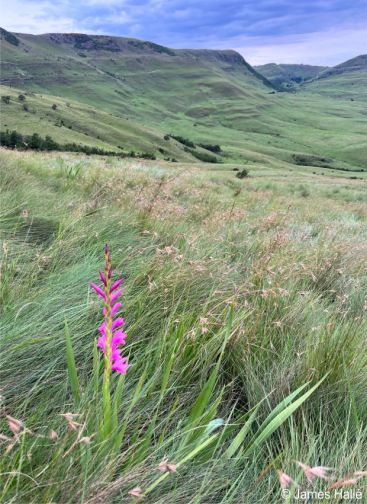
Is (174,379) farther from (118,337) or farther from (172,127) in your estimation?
(172,127)

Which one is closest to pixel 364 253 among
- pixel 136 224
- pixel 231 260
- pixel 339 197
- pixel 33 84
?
pixel 231 260

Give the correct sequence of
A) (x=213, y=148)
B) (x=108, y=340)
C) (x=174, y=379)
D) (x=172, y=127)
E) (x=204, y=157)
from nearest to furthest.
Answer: (x=108, y=340) < (x=174, y=379) < (x=204, y=157) < (x=213, y=148) < (x=172, y=127)

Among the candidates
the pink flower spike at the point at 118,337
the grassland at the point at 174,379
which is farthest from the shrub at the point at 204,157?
the pink flower spike at the point at 118,337

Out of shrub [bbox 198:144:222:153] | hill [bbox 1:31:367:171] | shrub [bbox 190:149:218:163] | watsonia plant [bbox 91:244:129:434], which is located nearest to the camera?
watsonia plant [bbox 91:244:129:434]

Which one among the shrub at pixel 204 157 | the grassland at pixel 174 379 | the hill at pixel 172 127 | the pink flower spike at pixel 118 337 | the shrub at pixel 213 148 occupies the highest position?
the hill at pixel 172 127

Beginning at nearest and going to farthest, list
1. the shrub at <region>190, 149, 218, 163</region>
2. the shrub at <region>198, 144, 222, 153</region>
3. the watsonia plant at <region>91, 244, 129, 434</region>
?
the watsonia plant at <region>91, 244, 129, 434</region>, the shrub at <region>190, 149, 218, 163</region>, the shrub at <region>198, 144, 222, 153</region>

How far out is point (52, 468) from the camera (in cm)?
130

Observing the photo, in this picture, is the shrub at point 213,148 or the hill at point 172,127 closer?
the hill at point 172,127

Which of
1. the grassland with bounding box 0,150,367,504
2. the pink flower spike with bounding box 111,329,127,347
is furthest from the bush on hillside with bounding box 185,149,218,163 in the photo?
the pink flower spike with bounding box 111,329,127,347

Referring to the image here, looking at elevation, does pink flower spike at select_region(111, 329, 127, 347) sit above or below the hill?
below

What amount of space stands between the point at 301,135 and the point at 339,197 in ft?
500

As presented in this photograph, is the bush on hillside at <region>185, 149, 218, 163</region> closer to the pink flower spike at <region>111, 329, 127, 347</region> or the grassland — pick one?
the grassland

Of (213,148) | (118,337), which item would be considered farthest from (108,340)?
(213,148)

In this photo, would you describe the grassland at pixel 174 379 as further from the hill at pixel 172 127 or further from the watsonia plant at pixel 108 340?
the hill at pixel 172 127
